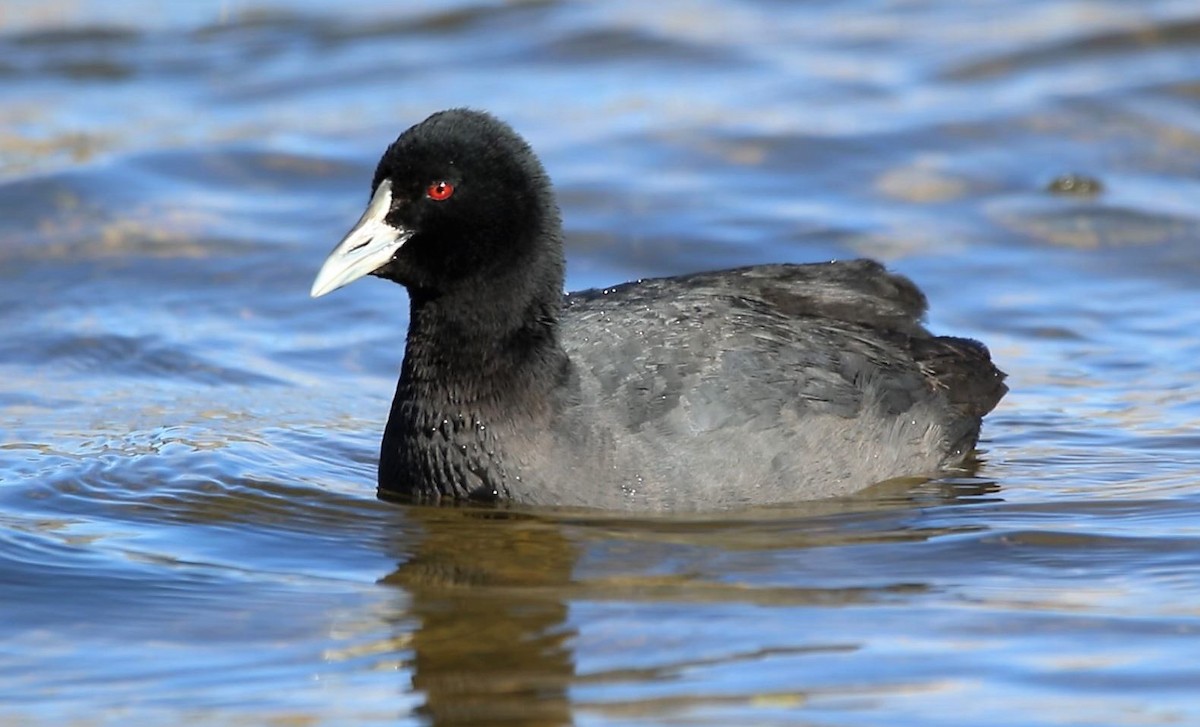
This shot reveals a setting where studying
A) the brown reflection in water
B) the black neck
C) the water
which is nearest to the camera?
the brown reflection in water

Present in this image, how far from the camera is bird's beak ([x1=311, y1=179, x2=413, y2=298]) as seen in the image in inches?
237

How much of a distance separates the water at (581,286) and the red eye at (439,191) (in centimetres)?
101

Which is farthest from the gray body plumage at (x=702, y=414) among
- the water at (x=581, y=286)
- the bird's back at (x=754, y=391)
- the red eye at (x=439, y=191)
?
the red eye at (x=439, y=191)

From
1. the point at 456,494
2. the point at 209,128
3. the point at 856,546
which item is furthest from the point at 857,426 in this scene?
the point at 209,128

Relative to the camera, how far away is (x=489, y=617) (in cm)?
529

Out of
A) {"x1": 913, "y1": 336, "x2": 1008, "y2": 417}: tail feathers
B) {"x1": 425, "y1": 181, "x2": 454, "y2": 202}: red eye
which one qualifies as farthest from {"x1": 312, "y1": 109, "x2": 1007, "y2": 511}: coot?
{"x1": 913, "y1": 336, "x2": 1008, "y2": 417}: tail feathers

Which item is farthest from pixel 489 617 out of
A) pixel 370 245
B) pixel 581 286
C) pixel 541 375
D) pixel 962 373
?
pixel 581 286

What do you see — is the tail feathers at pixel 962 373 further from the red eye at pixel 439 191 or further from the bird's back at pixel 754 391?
the red eye at pixel 439 191

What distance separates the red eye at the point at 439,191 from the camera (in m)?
6.07

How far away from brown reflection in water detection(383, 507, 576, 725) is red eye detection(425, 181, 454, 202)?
1.00 meters

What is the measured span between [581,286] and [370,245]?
3464mm

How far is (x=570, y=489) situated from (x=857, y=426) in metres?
1.11

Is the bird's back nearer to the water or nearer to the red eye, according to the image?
the water

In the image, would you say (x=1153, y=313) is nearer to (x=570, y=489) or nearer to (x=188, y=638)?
(x=570, y=489)
